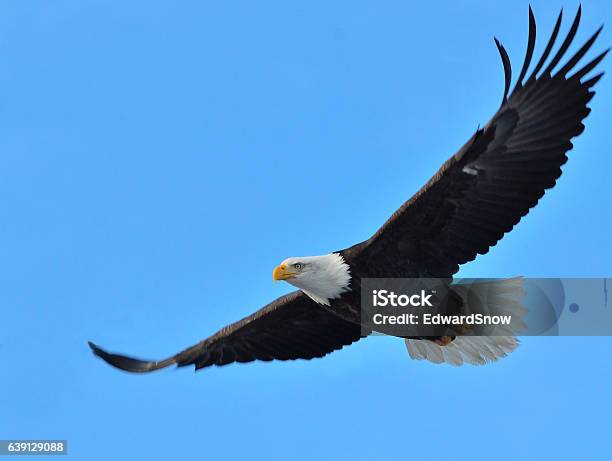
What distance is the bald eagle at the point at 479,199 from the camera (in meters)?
9.80

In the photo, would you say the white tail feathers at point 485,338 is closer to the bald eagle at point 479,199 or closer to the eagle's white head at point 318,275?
the bald eagle at point 479,199

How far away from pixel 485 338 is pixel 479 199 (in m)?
2.00

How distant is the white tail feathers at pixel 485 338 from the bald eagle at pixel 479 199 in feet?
0.06

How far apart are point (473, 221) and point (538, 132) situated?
3.12ft

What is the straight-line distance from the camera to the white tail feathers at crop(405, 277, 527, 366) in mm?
11109

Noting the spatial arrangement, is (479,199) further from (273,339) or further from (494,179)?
(273,339)

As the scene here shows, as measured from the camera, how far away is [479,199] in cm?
1020

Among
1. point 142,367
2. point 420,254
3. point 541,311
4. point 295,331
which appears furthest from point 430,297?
point 142,367

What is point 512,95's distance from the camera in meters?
9.92

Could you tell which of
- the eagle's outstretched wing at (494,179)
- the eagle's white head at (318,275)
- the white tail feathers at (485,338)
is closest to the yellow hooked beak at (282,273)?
the eagle's white head at (318,275)

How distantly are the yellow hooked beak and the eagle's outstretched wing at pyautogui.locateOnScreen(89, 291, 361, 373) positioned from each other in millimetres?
934

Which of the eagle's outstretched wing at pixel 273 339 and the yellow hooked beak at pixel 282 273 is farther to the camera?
the eagle's outstretched wing at pixel 273 339

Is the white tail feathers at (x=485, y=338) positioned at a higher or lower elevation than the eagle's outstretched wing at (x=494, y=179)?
lower

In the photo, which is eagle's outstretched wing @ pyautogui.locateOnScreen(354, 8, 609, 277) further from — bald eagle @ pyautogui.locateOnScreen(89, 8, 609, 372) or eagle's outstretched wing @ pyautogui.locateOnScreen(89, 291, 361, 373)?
eagle's outstretched wing @ pyautogui.locateOnScreen(89, 291, 361, 373)
